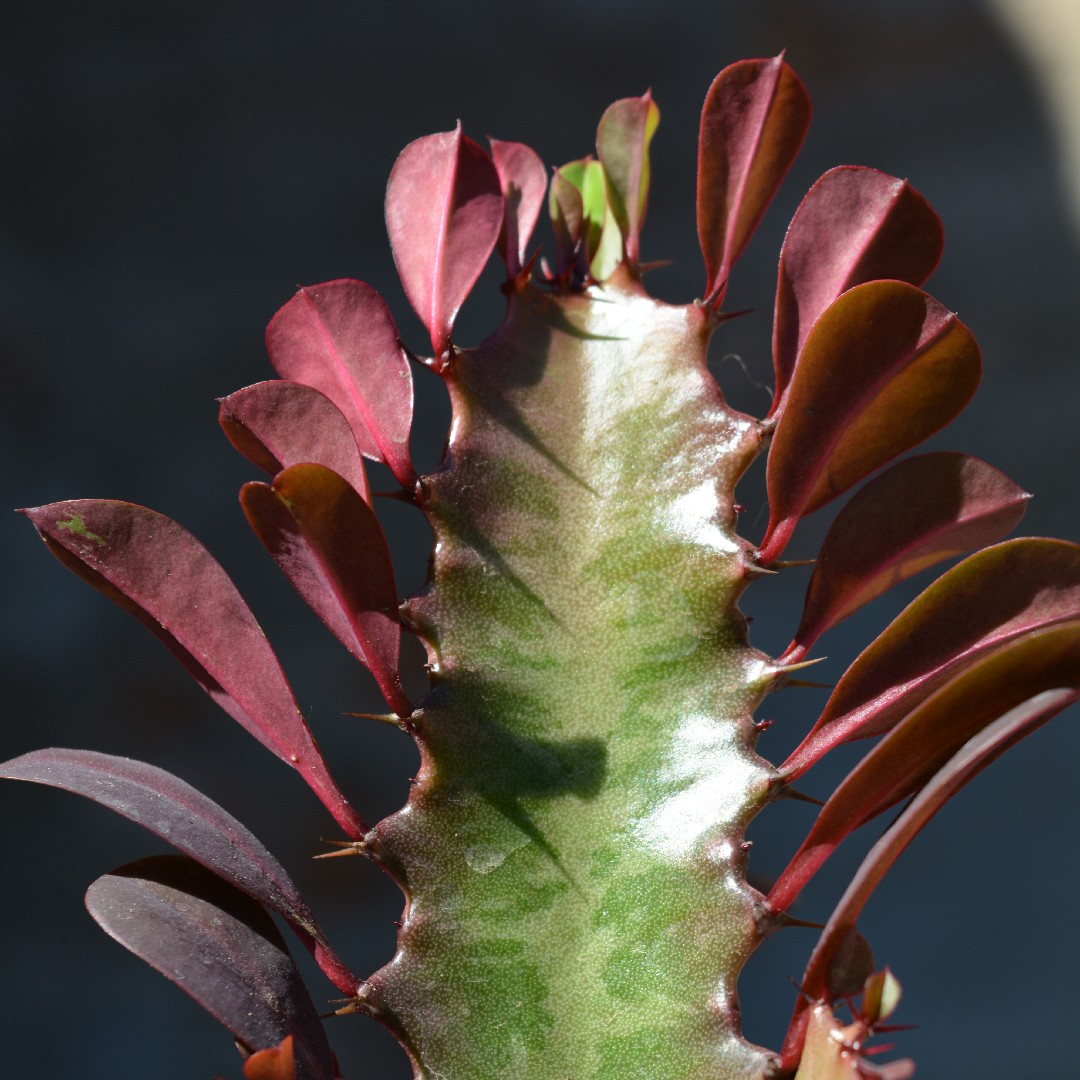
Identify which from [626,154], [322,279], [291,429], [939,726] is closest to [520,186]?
[626,154]

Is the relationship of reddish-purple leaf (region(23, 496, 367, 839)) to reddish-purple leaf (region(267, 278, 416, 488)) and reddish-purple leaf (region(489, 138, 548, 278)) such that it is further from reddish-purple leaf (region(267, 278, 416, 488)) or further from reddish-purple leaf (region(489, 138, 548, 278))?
reddish-purple leaf (region(489, 138, 548, 278))

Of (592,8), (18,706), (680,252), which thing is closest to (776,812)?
(680,252)

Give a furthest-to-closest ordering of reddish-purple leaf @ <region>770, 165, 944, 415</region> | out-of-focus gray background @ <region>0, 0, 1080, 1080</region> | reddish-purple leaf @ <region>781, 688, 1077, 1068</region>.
Answer: out-of-focus gray background @ <region>0, 0, 1080, 1080</region>, reddish-purple leaf @ <region>770, 165, 944, 415</region>, reddish-purple leaf @ <region>781, 688, 1077, 1068</region>

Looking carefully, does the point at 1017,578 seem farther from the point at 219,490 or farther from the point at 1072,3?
the point at 1072,3

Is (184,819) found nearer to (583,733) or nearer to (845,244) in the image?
(583,733)

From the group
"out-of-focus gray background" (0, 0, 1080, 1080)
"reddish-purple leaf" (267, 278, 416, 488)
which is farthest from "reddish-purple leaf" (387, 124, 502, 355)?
"out-of-focus gray background" (0, 0, 1080, 1080)
